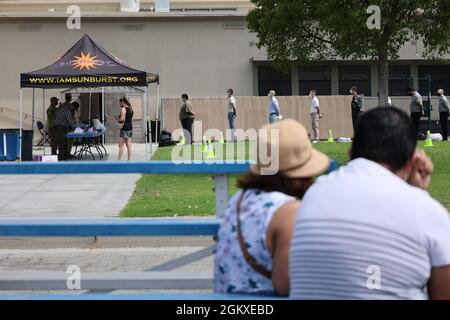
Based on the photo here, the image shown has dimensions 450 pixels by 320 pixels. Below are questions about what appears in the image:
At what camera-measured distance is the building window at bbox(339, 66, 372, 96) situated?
37.6 meters

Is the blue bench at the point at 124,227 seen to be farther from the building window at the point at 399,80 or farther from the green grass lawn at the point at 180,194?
the building window at the point at 399,80

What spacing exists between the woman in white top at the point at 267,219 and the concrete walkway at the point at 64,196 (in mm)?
7642

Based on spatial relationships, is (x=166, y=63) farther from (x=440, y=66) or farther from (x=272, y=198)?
(x=272, y=198)

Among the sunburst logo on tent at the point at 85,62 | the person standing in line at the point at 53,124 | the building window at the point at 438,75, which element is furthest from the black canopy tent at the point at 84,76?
the building window at the point at 438,75

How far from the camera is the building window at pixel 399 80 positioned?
3706 cm

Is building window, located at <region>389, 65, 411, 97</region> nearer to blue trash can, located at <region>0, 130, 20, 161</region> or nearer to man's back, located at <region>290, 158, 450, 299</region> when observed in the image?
blue trash can, located at <region>0, 130, 20, 161</region>

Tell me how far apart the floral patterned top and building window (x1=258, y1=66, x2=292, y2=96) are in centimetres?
3385

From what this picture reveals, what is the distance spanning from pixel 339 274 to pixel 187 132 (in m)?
25.4

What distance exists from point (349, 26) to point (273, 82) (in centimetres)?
1999

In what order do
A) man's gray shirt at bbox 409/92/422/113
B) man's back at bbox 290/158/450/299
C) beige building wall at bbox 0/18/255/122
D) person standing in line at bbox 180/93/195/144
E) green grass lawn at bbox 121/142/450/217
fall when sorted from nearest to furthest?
man's back at bbox 290/158/450/299 < green grass lawn at bbox 121/142/450/217 < man's gray shirt at bbox 409/92/422/113 < person standing in line at bbox 180/93/195/144 < beige building wall at bbox 0/18/255/122

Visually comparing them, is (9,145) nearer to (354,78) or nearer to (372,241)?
(372,241)

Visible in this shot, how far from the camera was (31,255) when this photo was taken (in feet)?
29.2

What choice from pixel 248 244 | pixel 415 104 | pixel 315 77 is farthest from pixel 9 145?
pixel 315 77

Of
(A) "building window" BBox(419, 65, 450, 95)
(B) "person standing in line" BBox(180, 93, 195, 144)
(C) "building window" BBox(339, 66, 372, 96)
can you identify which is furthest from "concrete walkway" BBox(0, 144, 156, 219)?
(A) "building window" BBox(419, 65, 450, 95)
